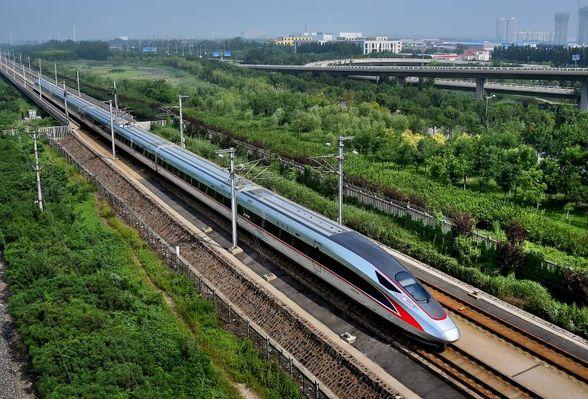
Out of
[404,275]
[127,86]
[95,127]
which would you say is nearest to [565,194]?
[404,275]

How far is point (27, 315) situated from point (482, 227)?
2072cm

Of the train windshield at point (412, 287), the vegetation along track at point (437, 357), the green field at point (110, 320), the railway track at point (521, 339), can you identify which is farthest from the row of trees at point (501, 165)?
the green field at point (110, 320)

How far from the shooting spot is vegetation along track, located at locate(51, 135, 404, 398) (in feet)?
50.6

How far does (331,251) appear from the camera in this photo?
1975cm

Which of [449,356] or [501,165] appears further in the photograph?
[501,165]

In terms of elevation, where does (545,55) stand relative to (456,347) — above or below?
above

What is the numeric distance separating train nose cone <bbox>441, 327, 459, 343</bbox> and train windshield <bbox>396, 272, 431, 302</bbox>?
1.09 m

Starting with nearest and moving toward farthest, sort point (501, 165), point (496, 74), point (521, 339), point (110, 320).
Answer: point (521, 339)
point (110, 320)
point (501, 165)
point (496, 74)

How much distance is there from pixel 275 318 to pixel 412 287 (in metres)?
4.53

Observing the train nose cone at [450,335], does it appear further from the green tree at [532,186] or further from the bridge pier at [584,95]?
the bridge pier at [584,95]

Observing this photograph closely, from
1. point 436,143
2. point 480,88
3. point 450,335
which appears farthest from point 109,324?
point 480,88

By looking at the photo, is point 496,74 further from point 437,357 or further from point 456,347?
point 437,357

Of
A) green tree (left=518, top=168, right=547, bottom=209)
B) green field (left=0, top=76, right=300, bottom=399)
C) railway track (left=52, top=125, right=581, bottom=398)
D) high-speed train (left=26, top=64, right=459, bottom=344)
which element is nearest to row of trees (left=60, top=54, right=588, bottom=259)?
green tree (left=518, top=168, right=547, bottom=209)

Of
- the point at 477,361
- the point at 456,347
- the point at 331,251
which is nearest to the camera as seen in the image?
the point at 477,361
